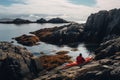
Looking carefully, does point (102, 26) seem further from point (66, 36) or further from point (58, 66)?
point (58, 66)

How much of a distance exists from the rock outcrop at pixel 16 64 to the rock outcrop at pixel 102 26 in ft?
134

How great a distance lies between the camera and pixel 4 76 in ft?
147

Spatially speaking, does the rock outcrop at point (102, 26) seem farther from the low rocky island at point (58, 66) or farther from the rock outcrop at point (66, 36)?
the rock outcrop at point (66, 36)

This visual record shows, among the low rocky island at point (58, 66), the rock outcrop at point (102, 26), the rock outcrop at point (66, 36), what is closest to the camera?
the low rocky island at point (58, 66)

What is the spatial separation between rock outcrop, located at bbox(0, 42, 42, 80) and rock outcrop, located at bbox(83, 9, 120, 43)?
40848 millimetres

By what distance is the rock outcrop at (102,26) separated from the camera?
→ 87156 mm

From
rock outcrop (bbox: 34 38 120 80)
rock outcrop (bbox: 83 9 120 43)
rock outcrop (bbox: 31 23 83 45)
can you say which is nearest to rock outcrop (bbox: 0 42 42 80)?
rock outcrop (bbox: 34 38 120 80)

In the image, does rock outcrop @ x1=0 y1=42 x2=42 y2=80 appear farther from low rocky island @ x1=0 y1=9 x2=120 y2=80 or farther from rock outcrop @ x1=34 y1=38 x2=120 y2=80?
rock outcrop @ x1=34 y1=38 x2=120 y2=80

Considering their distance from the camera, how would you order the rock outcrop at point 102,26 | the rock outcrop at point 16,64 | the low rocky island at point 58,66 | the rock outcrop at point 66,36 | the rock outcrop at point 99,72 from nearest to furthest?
the rock outcrop at point 99,72 < the low rocky island at point 58,66 < the rock outcrop at point 16,64 < the rock outcrop at point 102,26 < the rock outcrop at point 66,36

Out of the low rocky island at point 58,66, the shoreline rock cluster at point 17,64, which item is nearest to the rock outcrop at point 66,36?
the low rocky island at point 58,66

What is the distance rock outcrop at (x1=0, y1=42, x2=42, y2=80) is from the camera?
4500 cm

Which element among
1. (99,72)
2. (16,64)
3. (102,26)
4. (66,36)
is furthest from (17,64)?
(66,36)

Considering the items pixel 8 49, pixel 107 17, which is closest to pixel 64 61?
pixel 8 49

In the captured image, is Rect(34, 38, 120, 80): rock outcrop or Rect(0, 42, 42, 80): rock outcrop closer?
Rect(34, 38, 120, 80): rock outcrop
